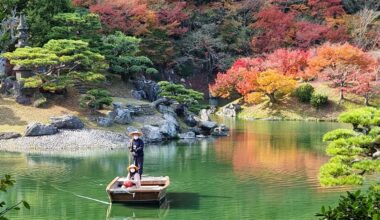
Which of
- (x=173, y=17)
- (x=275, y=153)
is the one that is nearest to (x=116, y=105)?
(x=275, y=153)

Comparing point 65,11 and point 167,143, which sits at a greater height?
point 65,11

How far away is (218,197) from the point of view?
13.8 meters

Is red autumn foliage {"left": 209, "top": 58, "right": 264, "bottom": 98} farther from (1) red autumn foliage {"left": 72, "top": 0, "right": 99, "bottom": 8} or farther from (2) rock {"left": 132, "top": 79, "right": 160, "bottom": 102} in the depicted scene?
(1) red autumn foliage {"left": 72, "top": 0, "right": 99, "bottom": 8}

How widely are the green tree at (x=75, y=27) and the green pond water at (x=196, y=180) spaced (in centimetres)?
834

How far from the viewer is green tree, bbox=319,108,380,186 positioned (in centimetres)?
885

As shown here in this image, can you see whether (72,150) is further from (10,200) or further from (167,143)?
(10,200)

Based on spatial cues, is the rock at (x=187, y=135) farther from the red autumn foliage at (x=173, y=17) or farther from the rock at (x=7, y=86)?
the red autumn foliage at (x=173, y=17)

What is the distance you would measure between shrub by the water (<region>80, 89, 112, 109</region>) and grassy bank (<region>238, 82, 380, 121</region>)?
14061 millimetres

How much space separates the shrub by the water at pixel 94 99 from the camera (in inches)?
955

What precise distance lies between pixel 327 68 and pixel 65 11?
16910 millimetres

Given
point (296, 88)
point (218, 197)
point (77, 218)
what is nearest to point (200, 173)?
point (218, 197)

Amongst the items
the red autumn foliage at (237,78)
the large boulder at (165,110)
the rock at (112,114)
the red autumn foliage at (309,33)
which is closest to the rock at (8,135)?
the rock at (112,114)

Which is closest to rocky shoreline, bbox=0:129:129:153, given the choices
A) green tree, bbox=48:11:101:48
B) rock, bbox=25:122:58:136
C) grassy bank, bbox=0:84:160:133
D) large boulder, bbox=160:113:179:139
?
rock, bbox=25:122:58:136

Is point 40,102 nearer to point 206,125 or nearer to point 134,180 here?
point 206,125
